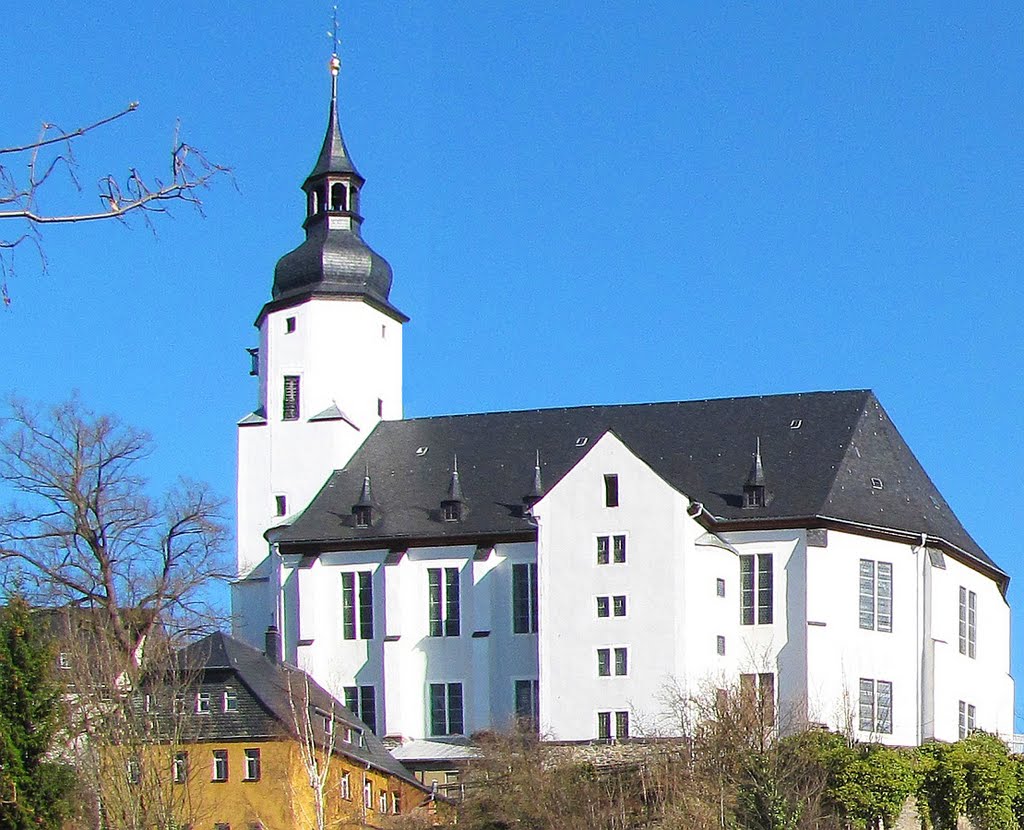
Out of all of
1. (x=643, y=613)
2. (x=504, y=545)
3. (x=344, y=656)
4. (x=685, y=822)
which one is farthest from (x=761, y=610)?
(x=685, y=822)

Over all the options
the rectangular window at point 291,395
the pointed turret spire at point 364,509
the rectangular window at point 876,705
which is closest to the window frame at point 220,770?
the pointed turret spire at point 364,509

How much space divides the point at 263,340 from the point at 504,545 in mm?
12602

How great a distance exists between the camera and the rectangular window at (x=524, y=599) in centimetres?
6156

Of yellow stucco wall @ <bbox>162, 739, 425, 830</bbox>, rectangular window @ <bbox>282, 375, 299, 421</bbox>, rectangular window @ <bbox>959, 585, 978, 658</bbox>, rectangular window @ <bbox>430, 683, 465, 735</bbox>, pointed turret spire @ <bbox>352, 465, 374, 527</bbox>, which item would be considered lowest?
yellow stucco wall @ <bbox>162, 739, 425, 830</bbox>

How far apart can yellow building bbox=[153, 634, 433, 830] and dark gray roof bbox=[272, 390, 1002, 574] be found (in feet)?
29.2

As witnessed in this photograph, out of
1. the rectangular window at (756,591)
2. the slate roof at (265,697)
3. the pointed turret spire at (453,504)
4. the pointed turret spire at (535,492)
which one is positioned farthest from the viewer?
the pointed turret spire at (453,504)

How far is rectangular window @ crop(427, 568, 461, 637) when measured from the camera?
62219mm

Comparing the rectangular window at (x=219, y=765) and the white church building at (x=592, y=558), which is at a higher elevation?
the white church building at (x=592, y=558)

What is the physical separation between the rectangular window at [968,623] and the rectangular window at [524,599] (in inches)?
514

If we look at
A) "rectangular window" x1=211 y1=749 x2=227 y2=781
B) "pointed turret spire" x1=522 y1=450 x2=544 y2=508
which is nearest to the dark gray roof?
"pointed turret spire" x1=522 y1=450 x2=544 y2=508

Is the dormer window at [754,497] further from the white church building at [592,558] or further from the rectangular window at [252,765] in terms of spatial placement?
the rectangular window at [252,765]

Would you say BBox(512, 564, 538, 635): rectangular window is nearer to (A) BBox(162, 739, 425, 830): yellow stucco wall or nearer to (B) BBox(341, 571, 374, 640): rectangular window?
(B) BBox(341, 571, 374, 640): rectangular window

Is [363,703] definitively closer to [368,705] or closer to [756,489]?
[368,705]

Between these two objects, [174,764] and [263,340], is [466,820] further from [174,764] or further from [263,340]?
[263,340]
